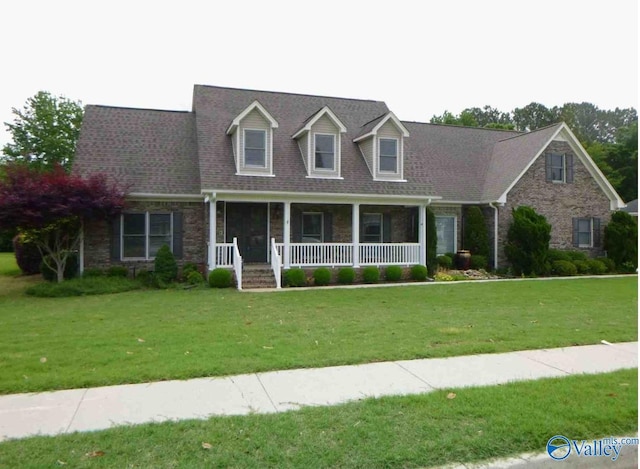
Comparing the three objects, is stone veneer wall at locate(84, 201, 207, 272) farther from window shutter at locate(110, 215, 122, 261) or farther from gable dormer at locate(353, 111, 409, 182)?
gable dormer at locate(353, 111, 409, 182)

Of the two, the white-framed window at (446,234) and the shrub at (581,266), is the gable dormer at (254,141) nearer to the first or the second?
the white-framed window at (446,234)

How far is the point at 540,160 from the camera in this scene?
805 inches

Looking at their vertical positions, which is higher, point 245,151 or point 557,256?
point 245,151

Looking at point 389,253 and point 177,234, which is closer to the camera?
point 177,234

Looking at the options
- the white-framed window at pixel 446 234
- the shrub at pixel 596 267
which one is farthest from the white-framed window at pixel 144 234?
the shrub at pixel 596 267

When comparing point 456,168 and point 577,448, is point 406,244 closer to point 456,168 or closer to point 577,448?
point 456,168

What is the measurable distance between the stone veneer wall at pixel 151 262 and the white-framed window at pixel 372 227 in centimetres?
612

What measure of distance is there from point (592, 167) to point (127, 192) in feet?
63.6

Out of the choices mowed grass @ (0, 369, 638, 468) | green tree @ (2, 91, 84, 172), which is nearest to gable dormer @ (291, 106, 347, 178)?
mowed grass @ (0, 369, 638, 468)

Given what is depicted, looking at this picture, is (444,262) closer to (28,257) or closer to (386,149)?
(386,149)

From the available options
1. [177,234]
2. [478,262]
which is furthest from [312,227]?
[478,262]

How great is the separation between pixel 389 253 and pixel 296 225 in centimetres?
359

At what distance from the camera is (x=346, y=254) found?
1678 centimetres

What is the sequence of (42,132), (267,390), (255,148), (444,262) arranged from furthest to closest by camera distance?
(42,132) < (444,262) < (255,148) < (267,390)
